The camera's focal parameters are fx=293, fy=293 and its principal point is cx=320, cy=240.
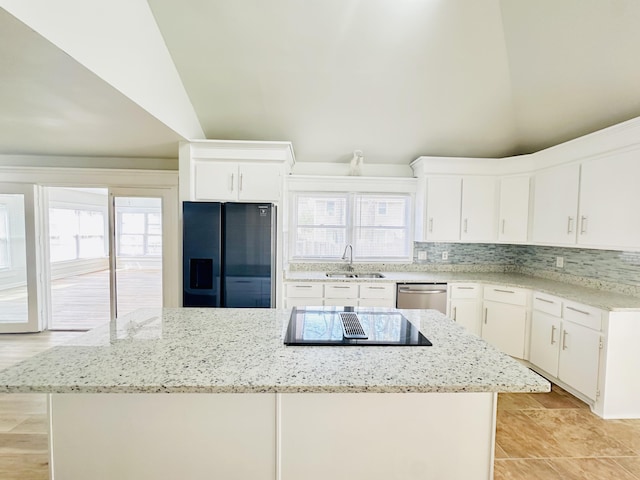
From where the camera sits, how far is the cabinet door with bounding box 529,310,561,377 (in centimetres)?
274

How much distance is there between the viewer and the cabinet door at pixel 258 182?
315 centimetres

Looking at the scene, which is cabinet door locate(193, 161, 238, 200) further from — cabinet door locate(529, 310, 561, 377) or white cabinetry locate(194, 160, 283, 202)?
cabinet door locate(529, 310, 561, 377)

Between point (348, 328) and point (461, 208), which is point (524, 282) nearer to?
point (461, 208)

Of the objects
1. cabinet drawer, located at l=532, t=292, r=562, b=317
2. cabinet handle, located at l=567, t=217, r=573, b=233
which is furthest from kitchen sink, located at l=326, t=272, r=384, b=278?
cabinet handle, located at l=567, t=217, r=573, b=233

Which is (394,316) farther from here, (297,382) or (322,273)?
(322,273)

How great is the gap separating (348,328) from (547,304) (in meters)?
2.44

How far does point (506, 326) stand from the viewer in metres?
3.21

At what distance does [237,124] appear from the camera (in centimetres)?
331

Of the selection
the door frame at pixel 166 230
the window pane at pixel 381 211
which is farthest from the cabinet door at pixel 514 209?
the door frame at pixel 166 230

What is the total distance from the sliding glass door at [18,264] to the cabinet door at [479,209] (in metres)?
5.52

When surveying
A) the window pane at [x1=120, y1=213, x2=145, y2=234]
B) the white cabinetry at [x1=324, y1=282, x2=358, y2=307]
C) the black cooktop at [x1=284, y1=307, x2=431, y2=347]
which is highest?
the window pane at [x1=120, y1=213, x2=145, y2=234]

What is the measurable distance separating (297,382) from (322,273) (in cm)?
269

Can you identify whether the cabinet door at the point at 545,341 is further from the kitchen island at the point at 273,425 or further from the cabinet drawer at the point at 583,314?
the kitchen island at the point at 273,425

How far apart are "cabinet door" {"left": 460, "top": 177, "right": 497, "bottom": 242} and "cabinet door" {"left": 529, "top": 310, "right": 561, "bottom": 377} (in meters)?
1.06
